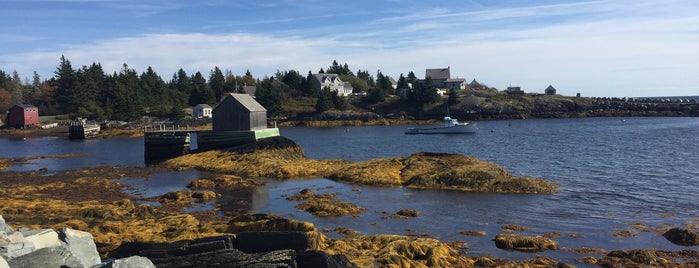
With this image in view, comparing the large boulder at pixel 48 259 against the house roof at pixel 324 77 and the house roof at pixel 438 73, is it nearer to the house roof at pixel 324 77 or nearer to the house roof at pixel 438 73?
the house roof at pixel 324 77

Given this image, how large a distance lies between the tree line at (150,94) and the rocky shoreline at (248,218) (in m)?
76.8

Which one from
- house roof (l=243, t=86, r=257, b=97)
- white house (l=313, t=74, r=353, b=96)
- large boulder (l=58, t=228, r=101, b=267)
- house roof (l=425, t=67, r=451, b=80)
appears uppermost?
house roof (l=425, t=67, r=451, b=80)

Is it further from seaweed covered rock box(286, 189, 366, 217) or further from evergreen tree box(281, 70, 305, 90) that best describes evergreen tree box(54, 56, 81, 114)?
seaweed covered rock box(286, 189, 366, 217)

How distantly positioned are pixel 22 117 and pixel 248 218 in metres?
110

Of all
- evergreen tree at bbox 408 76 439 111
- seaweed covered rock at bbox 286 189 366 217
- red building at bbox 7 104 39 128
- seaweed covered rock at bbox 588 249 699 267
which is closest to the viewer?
seaweed covered rock at bbox 588 249 699 267

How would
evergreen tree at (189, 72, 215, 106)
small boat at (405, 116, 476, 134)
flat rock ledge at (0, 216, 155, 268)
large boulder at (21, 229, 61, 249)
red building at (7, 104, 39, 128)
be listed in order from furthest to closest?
1. evergreen tree at (189, 72, 215, 106)
2. red building at (7, 104, 39, 128)
3. small boat at (405, 116, 476, 134)
4. large boulder at (21, 229, 61, 249)
5. flat rock ledge at (0, 216, 155, 268)

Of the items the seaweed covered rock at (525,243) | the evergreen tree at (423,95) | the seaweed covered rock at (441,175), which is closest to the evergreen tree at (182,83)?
the evergreen tree at (423,95)

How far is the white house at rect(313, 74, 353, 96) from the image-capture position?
5960 inches

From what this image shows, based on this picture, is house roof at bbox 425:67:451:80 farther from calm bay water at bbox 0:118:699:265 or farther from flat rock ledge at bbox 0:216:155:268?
flat rock ledge at bbox 0:216:155:268

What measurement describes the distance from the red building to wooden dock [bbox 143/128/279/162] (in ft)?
242

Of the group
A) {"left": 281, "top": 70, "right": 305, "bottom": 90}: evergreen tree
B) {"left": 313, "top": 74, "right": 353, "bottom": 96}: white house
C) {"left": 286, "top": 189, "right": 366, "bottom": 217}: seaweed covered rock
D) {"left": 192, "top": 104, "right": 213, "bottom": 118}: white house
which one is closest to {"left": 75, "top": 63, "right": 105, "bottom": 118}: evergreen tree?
{"left": 192, "top": 104, "right": 213, "bottom": 118}: white house

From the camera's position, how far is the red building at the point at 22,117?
109938mm

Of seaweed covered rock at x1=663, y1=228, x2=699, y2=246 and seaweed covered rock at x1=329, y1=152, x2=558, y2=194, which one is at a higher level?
seaweed covered rock at x1=329, y1=152, x2=558, y2=194

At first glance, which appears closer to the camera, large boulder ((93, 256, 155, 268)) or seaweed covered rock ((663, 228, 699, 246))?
large boulder ((93, 256, 155, 268))
